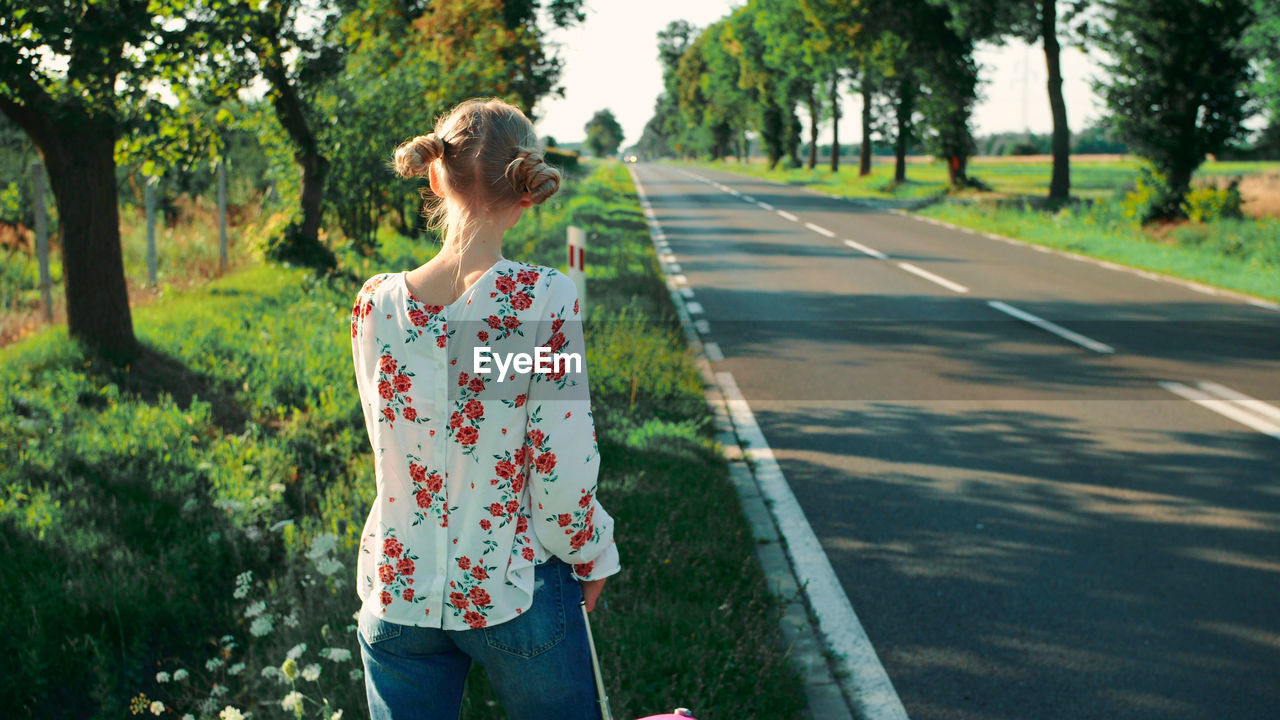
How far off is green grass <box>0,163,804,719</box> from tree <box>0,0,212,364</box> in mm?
420

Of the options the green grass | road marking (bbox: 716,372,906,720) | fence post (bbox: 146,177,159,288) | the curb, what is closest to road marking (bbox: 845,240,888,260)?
the green grass

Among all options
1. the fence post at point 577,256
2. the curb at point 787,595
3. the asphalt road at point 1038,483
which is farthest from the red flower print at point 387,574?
the fence post at point 577,256

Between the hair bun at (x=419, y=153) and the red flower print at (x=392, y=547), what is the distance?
2.32ft

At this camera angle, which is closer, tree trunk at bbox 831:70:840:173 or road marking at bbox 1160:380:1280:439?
road marking at bbox 1160:380:1280:439

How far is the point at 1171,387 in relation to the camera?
8492 mm

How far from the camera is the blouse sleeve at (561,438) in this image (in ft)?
6.23

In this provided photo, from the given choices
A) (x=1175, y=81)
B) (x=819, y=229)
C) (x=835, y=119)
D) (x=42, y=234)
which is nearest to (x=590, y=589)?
(x=42, y=234)

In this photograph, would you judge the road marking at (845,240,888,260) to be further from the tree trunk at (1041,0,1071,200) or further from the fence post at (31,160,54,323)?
the fence post at (31,160,54,323)

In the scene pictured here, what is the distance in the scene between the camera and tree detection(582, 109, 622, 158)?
7219 inches

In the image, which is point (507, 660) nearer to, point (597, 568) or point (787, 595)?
point (597, 568)

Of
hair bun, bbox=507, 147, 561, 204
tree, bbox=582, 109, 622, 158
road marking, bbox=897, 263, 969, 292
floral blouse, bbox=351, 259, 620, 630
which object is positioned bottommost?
road marking, bbox=897, 263, 969, 292

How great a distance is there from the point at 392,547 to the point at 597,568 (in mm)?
398

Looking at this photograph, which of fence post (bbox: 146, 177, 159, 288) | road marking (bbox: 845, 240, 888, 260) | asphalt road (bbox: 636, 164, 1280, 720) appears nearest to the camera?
asphalt road (bbox: 636, 164, 1280, 720)

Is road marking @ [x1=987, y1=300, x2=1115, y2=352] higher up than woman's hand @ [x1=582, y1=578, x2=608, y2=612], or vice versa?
woman's hand @ [x1=582, y1=578, x2=608, y2=612]
